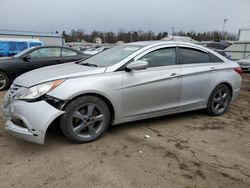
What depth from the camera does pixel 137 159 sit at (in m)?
3.34

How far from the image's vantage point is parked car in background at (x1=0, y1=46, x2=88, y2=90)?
7.77 metres

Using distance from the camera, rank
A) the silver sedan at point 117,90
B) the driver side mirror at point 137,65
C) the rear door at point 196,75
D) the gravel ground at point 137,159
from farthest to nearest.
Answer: the rear door at point 196,75
the driver side mirror at point 137,65
the silver sedan at point 117,90
the gravel ground at point 137,159

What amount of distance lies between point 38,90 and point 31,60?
5.05 m

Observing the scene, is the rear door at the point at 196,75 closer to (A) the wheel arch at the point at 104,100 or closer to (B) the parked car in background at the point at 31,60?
(A) the wheel arch at the point at 104,100

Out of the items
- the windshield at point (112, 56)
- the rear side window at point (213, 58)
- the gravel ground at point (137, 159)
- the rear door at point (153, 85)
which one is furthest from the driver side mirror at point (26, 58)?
the rear side window at point (213, 58)

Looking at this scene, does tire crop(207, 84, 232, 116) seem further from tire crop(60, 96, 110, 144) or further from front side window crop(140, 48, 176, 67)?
tire crop(60, 96, 110, 144)

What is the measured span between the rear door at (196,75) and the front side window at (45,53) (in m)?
5.18

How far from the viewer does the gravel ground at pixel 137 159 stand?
2.87 meters

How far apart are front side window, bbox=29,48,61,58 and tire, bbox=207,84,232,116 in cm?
554

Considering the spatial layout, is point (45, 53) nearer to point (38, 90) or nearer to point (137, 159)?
point (38, 90)

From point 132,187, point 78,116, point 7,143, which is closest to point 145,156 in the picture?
point 132,187

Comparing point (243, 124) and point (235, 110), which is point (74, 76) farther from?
point (235, 110)

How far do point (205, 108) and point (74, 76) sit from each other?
2863 millimetres

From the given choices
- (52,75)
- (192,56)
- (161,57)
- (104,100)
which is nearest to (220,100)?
(192,56)
